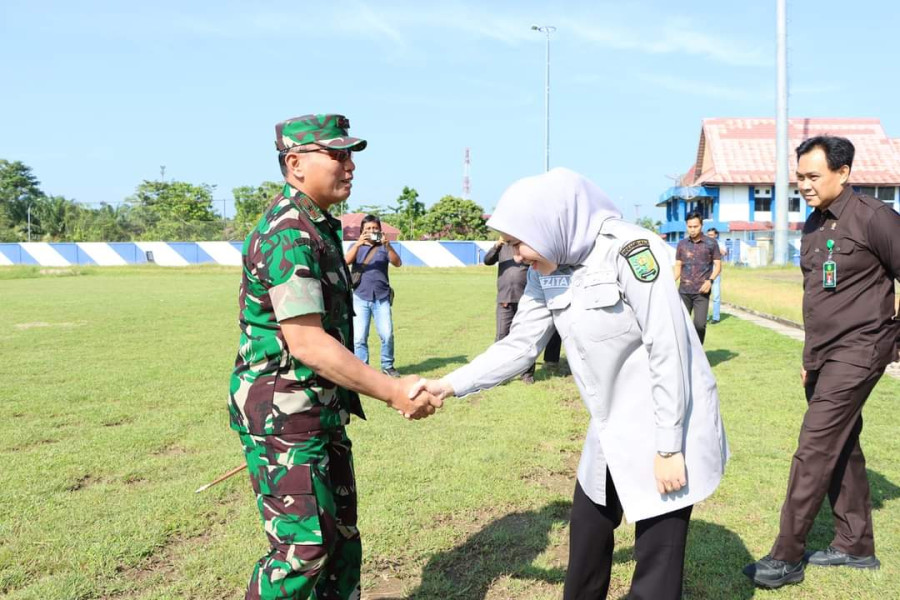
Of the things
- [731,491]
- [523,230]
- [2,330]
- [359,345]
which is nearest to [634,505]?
[523,230]

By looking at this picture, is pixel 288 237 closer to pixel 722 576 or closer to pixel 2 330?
pixel 722 576

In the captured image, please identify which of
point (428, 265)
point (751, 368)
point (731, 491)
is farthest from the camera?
point (428, 265)

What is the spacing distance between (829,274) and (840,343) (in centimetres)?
34

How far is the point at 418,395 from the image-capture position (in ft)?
9.80

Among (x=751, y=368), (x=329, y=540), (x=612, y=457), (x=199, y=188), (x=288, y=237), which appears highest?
(x=199, y=188)

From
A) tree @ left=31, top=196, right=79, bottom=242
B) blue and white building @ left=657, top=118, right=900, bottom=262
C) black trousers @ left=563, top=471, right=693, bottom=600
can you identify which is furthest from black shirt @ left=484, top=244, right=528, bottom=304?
tree @ left=31, top=196, right=79, bottom=242

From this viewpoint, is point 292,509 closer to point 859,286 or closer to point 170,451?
point 859,286

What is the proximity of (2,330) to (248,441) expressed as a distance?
13.5 m

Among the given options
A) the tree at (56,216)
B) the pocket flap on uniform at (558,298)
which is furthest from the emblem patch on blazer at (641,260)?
the tree at (56,216)

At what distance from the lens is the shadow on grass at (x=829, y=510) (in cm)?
411

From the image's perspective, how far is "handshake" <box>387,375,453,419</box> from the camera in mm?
2914

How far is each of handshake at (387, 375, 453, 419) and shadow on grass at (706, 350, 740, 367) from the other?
8.06m

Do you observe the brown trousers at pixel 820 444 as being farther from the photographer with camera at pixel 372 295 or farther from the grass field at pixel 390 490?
the photographer with camera at pixel 372 295

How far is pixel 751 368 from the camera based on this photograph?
985 centimetres
